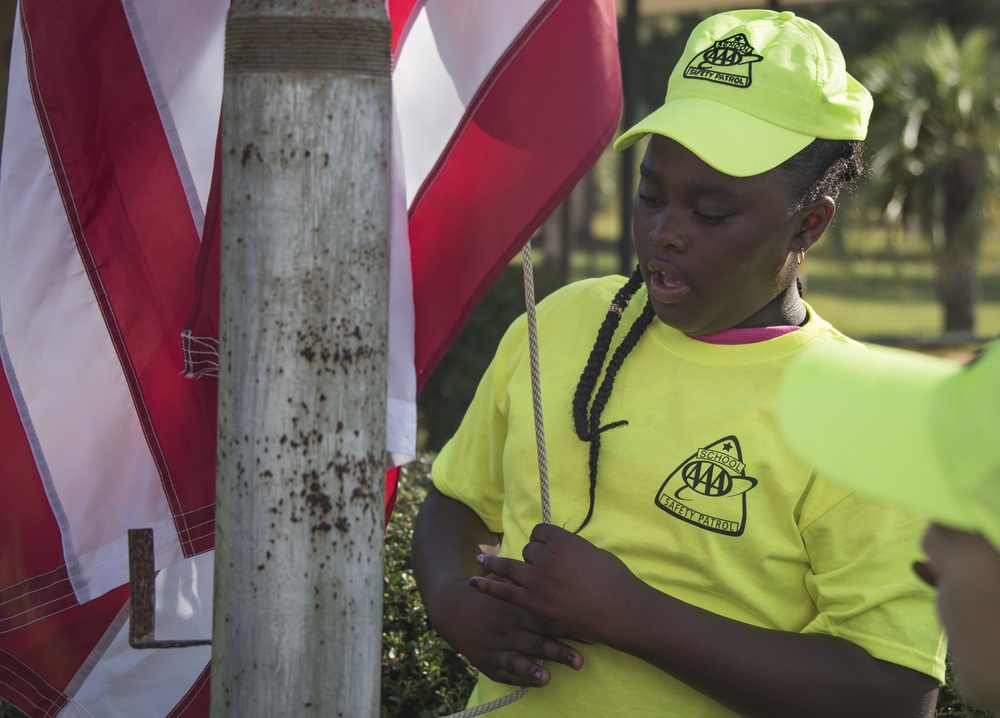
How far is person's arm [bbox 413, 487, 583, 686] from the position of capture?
1990mm

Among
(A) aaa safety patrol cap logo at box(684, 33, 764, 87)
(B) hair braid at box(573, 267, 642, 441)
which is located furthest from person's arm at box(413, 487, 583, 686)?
(A) aaa safety patrol cap logo at box(684, 33, 764, 87)

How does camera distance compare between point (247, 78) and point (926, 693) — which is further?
point (926, 693)

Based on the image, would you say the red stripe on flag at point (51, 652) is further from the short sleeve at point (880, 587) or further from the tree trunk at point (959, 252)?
the tree trunk at point (959, 252)

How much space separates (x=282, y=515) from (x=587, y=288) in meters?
1.05

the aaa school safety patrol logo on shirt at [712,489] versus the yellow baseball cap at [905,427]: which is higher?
the yellow baseball cap at [905,427]

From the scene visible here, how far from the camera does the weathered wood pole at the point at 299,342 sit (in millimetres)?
1447

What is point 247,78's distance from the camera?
4.78 ft

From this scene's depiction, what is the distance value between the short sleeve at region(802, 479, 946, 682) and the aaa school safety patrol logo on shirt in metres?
0.14

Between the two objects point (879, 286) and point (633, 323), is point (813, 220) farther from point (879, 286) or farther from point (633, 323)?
point (879, 286)

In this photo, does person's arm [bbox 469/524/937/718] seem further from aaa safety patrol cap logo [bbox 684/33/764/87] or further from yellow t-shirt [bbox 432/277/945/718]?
aaa safety patrol cap logo [bbox 684/33/764/87]

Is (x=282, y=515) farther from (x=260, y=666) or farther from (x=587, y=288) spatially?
(x=587, y=288)

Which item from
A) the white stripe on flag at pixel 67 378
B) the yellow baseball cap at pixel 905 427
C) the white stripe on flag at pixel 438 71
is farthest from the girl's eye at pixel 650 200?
the white stripe on flag at pixel 67 378

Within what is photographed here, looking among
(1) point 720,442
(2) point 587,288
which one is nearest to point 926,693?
(1) point 720,442

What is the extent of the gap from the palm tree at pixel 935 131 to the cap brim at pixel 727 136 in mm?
13776
